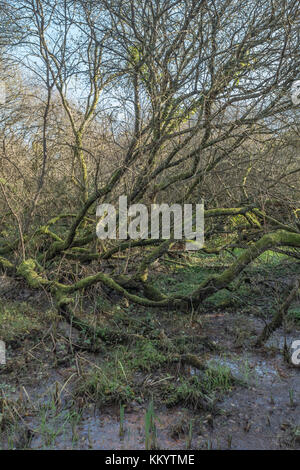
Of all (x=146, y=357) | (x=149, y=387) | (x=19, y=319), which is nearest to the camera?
(x=149, y=387)

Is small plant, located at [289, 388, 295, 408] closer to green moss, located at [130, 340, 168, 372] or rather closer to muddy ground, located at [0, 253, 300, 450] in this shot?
muddy ground, located at [0, 253, 300, 450]

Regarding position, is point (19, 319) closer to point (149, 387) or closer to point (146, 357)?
point (146, 357)

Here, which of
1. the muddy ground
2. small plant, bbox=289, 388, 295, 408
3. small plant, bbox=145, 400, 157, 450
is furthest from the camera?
small plant, bbox=289, 388, 295, 408

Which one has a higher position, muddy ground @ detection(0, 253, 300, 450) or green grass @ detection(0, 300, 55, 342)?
green grass @ detection(0, 300, 55, 342)

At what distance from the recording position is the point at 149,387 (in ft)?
11.8

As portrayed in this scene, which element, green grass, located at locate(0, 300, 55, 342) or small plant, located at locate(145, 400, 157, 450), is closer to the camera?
small plant, located at locate(145, 400, 157, 450)

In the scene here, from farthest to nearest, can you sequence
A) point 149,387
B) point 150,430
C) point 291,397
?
1. point 149,387
2. point 291,397
3. point 150,430

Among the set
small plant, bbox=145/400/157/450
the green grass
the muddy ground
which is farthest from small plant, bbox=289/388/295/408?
the green grass

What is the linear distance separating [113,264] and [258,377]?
3.21 m

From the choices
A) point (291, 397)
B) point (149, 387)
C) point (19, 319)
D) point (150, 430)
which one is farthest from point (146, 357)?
point (19, 319)

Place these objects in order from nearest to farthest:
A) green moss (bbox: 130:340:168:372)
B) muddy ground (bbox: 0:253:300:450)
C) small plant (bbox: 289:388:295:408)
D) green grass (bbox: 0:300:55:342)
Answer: muddy ground (bbox: 0:253:300:450)
small plant (bbox: 289:388:295:408)
green moss (bbox: 130:340:168:372)
green grass (bbox: 0:300:55:342)

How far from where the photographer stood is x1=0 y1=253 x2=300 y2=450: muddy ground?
296 cm

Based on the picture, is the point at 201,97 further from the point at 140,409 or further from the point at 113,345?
the point at 140,409

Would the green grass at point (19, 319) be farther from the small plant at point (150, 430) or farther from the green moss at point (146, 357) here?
the small plant at point (150, 430)
